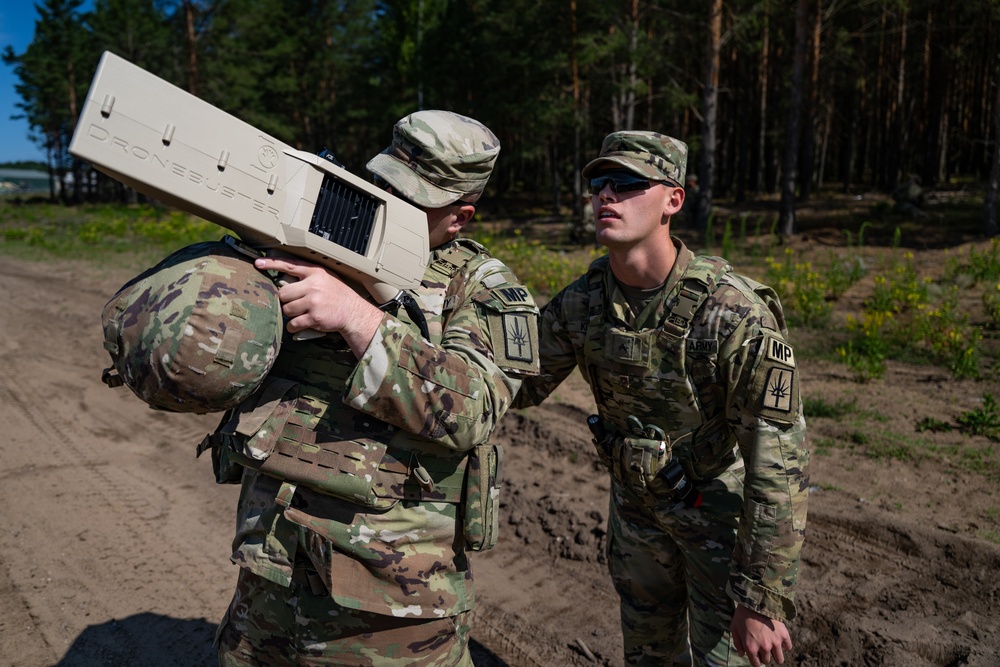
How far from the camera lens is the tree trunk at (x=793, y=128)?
1433 cm

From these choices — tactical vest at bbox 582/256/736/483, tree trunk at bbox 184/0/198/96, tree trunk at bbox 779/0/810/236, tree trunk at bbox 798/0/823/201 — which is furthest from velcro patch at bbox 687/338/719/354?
tree trunk at bbox 184/0/198/96

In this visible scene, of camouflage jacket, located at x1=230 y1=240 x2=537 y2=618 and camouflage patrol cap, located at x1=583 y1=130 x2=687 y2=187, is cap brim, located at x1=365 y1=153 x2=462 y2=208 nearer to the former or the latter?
camouflage jacket, located at x1=230 y1=240 x2=537 y2=618

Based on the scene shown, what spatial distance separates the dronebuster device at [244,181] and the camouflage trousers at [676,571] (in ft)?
4.19

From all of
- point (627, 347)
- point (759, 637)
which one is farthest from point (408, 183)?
point (759, 637)

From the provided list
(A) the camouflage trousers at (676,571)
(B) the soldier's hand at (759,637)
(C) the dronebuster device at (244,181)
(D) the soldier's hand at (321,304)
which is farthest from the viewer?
(A) the camouflage trousers at (676,571)

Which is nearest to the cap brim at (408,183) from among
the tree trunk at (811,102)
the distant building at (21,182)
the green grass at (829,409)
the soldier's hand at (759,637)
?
the soldier's hand at (759,637)

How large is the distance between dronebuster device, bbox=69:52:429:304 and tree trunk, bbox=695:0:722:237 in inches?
570

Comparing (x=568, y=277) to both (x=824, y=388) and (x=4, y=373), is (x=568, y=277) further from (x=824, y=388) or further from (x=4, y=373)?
(x=4, y=373)

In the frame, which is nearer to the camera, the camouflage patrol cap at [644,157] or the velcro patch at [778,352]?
the velcro patch at [778,352]

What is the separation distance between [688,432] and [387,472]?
42.7 inches

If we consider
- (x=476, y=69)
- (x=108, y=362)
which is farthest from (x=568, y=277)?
(x=476, y=69)

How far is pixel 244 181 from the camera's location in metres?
1.46

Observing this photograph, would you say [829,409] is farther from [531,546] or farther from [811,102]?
[811,102]

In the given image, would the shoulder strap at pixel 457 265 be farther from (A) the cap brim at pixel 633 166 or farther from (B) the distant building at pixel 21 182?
(B) the distant building at pixel 21 182
